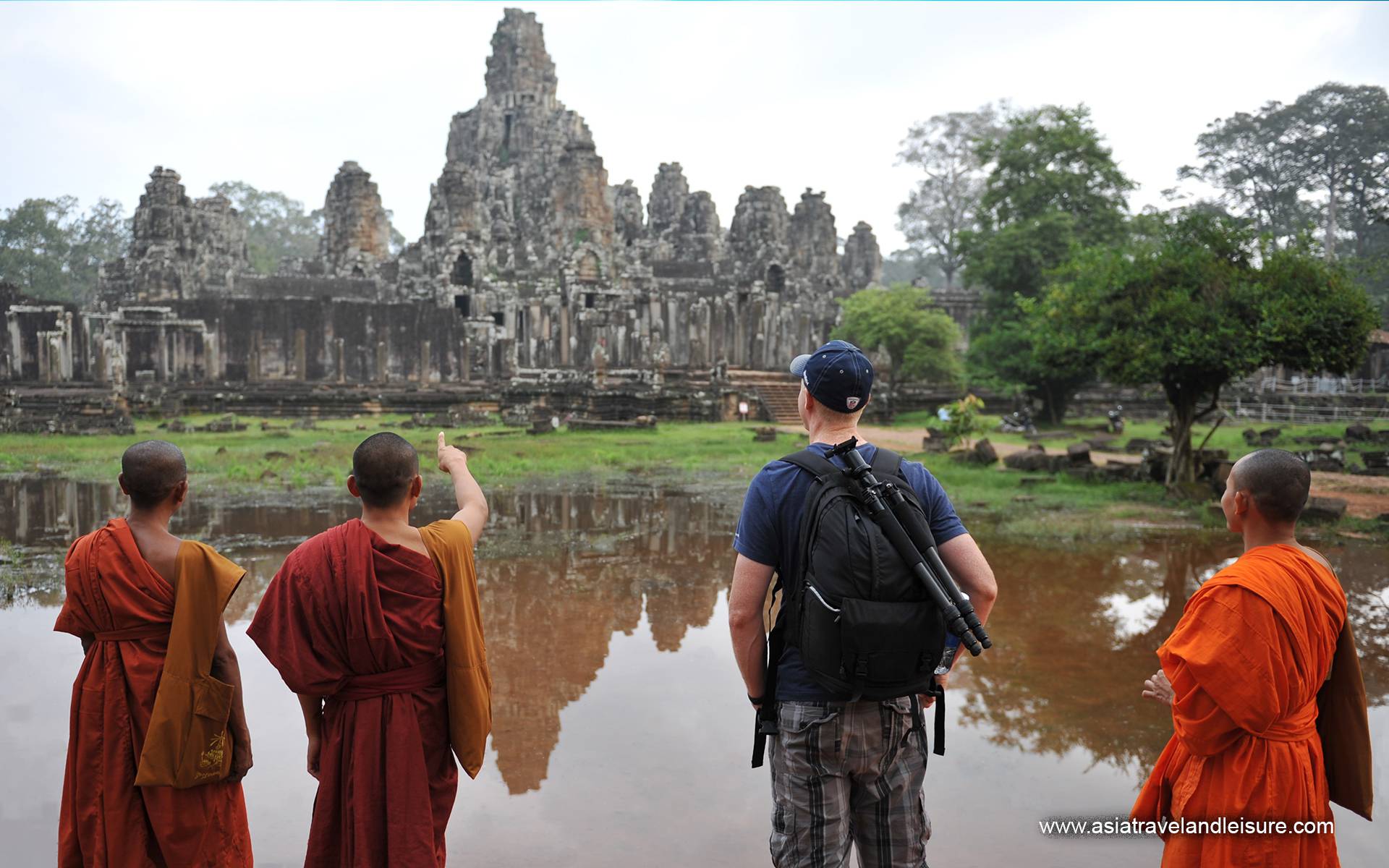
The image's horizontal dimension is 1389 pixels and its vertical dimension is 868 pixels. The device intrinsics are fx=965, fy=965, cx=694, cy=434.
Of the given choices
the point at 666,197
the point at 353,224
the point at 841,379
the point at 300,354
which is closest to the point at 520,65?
the point at 666,197

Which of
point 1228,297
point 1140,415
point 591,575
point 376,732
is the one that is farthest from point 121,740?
point 1140,415

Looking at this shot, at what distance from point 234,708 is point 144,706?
0.24m

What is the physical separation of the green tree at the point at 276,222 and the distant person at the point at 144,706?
72305mm

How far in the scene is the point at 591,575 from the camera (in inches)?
326

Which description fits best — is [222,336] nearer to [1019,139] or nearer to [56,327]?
[56,327]

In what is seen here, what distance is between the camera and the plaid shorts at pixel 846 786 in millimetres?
2451

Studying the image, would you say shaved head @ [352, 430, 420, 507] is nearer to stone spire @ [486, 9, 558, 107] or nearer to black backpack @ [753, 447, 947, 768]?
black backpack @ [753, 447, 947, 768]

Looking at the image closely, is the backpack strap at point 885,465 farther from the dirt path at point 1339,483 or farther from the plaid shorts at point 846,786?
the dirt path at point 1339,483

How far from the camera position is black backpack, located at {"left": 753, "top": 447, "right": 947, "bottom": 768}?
90.9 inches

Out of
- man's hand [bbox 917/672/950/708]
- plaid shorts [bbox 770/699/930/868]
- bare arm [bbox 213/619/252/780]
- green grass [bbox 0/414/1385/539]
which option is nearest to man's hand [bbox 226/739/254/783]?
bare arm [bbox 213/619/252/780]

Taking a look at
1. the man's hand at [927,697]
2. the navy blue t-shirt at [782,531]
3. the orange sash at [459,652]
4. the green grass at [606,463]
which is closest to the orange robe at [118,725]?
the orange sash at [459,652]

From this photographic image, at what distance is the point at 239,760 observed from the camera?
9.52 ft

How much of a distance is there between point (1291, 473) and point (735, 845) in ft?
7.65

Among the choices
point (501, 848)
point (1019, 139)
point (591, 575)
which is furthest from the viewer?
point (1019, 139)
